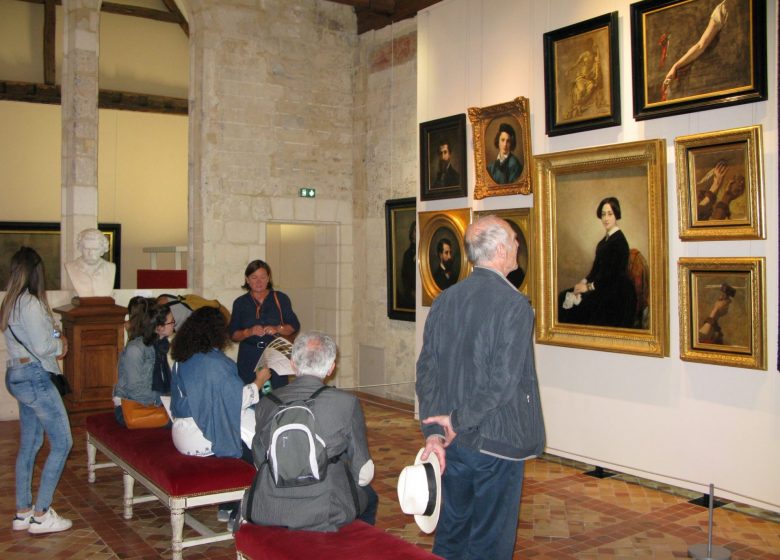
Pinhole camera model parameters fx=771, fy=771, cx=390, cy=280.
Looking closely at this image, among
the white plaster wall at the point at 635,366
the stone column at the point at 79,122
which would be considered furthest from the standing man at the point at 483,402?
the stone column at the point at 79,122

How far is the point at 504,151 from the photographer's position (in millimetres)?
7473

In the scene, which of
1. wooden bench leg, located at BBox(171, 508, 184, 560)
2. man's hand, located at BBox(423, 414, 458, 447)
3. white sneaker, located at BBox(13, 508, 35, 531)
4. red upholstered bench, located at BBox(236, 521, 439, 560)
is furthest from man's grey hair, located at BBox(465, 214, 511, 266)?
white sneaker, located at BBox(13, 508, 35, 531)

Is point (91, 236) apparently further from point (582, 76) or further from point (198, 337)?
point (582, 76)

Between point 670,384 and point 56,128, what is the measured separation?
13470mm

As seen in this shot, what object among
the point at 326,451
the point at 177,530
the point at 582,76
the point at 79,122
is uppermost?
the point at 79,122

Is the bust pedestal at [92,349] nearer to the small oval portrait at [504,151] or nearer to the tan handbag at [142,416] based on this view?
the tan handbag at [142,416]

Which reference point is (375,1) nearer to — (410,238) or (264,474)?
(410,238)

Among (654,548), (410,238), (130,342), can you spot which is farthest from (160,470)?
(410,238)

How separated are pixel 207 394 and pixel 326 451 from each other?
5.18 feet

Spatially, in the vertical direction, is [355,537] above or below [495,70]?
below

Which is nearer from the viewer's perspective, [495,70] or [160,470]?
[160,470]

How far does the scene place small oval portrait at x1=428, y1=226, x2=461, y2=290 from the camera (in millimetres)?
8266

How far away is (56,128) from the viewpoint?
50.6ft

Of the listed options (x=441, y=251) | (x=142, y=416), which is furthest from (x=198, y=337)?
(x=441, y=251)
